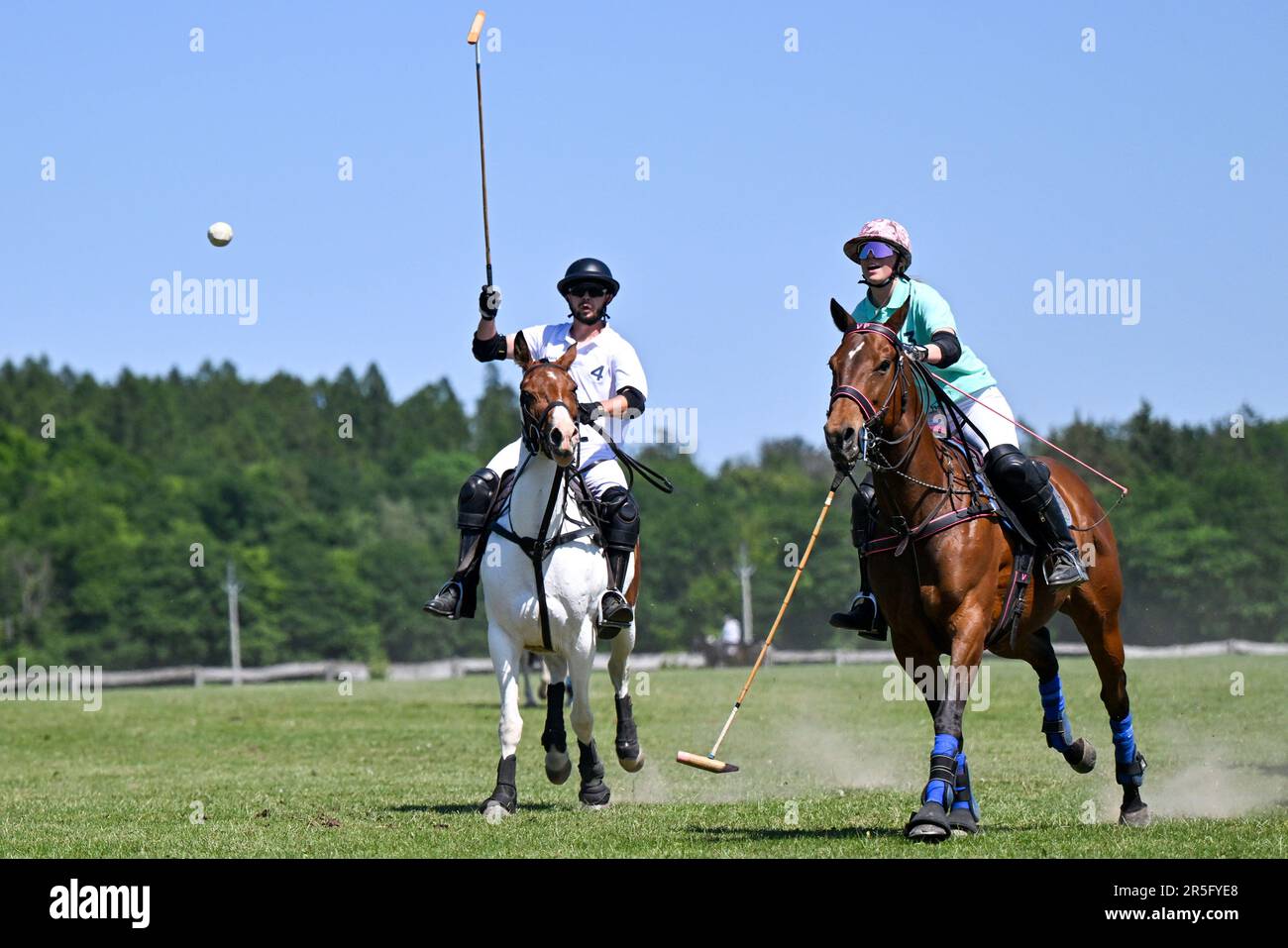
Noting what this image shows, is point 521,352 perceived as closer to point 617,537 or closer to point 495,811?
point 617,537

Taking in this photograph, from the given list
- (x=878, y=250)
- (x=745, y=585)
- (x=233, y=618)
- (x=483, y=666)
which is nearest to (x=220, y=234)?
(x=878, y=250)

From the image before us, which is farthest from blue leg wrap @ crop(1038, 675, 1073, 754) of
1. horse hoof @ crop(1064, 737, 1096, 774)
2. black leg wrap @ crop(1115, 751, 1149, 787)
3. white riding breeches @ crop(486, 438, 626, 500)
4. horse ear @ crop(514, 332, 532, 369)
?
horse ear @ crop(514, 332, 532, 369)

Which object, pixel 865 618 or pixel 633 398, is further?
pixel 633 398

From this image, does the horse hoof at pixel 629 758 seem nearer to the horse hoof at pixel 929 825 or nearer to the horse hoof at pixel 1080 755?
the horse hoof at pixel 1080 755

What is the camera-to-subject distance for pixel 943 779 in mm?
10375

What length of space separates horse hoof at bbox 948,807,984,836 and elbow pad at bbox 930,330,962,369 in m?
2.89

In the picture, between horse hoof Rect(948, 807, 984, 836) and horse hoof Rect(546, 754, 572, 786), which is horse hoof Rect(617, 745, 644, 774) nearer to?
horse hoof Rect(546, 754, 572, 786)

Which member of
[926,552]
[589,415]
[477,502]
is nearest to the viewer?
[926,552]

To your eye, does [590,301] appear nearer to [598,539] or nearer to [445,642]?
[598,539]

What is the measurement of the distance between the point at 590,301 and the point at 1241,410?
9704 centimetres

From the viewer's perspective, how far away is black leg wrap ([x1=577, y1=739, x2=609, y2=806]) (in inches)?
550

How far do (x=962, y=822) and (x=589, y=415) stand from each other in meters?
4.11

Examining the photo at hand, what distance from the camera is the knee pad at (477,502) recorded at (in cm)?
1338

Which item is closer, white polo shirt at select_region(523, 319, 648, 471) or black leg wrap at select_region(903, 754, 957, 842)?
black leg wrap at select_region(903, 754, 957, 842)
